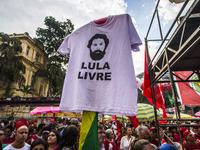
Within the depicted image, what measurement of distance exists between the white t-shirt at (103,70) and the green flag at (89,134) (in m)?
0.17

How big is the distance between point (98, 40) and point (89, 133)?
5.05 feet

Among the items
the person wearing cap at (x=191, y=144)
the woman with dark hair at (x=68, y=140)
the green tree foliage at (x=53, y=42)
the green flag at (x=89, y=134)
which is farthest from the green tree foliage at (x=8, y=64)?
the person wearing cap at (x=191, y=144)

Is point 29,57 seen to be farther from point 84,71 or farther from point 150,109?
point 84,71

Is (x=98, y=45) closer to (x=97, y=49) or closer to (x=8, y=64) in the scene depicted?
(x=97, y=49)

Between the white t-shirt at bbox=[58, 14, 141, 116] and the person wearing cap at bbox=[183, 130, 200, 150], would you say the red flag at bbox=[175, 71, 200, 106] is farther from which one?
the white t-shirt at bbox=[58, 14, 141, 116]

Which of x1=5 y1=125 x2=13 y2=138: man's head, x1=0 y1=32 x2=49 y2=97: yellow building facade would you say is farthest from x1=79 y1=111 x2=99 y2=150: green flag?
x1=0 y1=32 x2=49 y2=97: yellow building facade

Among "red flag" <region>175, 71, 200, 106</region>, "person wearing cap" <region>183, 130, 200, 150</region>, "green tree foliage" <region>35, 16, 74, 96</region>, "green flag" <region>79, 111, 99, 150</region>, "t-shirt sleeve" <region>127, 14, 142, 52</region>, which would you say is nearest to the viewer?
"green flag" <region>79, 111, 99, 150</region>

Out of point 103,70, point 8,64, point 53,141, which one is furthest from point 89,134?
point 8,64

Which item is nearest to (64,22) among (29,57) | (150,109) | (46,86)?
(29,57)

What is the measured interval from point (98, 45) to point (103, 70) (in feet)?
1.57

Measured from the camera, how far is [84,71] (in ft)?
7.56

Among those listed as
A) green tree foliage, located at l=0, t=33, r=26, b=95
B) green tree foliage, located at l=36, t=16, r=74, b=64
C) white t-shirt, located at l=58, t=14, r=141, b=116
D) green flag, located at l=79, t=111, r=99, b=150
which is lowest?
green flag, located at l=79, t=111, r=99, b=150

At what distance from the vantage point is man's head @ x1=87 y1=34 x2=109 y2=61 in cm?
236

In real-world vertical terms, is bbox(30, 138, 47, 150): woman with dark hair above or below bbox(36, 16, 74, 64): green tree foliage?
below
